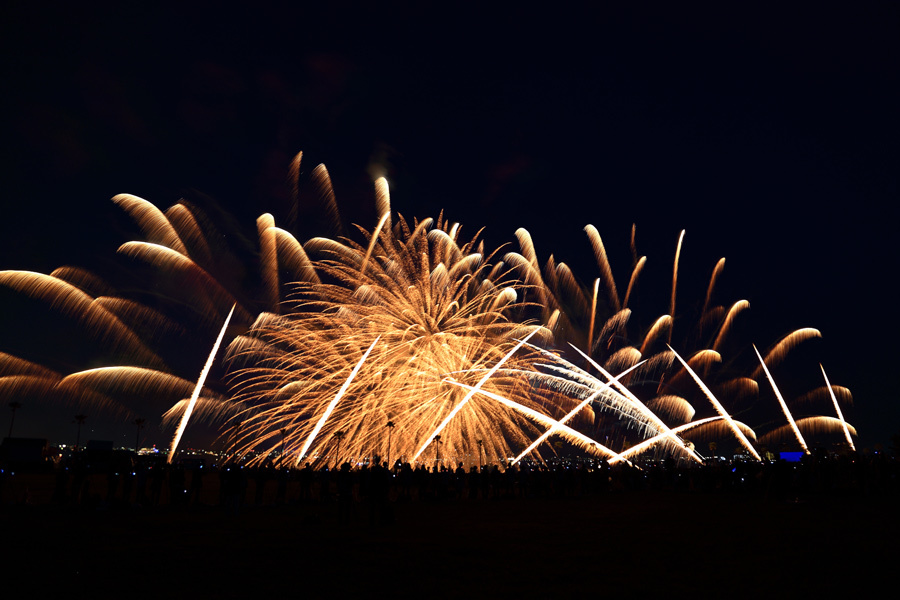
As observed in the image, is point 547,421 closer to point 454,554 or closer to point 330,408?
point 330,408

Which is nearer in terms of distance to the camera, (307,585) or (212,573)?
(307,585)

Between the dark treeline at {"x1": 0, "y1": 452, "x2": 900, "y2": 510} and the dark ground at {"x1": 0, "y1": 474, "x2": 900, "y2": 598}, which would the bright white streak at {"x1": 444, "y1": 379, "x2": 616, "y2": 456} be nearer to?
the dark treeline at {"x1": 0, "y1": 452, "x2": 900, "y2": 510}

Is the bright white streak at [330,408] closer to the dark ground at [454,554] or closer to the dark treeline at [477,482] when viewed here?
the dark treeline at [477,482]

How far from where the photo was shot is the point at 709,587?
7.56m

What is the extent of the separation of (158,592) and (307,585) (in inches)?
65.6

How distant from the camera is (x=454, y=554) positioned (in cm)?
1015

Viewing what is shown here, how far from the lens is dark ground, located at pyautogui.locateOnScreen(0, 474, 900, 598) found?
757 cm

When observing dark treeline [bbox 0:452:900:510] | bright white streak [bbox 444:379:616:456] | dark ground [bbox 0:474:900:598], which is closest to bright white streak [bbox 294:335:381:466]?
dark treeline [bbox 0:452:900:510]

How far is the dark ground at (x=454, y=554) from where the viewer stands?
757cm

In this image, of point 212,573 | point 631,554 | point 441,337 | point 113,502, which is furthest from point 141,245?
point 631,554

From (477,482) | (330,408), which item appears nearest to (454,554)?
(477,482)

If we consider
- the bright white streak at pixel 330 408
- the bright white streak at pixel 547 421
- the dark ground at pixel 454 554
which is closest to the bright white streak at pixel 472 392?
the bright white streak at pixel 547 421

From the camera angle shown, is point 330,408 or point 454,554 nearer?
point 454,554

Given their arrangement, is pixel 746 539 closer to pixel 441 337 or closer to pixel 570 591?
pixel 570 591
